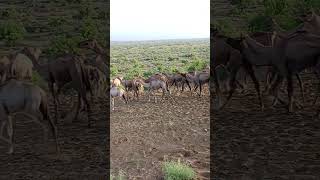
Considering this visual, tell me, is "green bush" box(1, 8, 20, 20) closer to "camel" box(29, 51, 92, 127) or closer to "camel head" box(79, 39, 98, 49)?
"camel" box(29, 51, 92, 127)

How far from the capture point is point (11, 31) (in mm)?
5730

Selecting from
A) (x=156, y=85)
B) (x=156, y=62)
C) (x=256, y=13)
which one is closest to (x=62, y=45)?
(x=256, y=13)

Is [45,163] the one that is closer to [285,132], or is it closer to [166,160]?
[166,160]

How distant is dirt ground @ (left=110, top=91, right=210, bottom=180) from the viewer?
6.47m

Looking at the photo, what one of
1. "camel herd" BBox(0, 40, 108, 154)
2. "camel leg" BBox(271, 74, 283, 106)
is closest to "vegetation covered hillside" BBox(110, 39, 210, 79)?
"camel herd" BBox(0, 40, 108, 154)

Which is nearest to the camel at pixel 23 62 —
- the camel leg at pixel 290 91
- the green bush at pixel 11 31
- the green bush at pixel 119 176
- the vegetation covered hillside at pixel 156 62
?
the green bush at pixel 11 31

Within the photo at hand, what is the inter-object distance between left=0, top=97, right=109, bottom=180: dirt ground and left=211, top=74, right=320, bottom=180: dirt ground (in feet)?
4.22

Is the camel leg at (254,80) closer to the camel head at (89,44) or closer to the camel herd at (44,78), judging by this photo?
the camel herd at (44,78)

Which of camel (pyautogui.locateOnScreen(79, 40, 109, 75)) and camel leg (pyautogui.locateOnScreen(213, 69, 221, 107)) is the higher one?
camel (pyautogui.locateOnScreen(79, 40, 109, 75))

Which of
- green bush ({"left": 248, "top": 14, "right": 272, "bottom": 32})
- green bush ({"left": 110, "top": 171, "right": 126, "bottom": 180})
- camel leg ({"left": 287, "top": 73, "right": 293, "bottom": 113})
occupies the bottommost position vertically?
green bush ({"left": 110, "top": 171, "right": 126, "bottom": 180})

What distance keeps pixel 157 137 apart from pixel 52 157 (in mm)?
2572

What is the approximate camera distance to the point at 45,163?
5395mm

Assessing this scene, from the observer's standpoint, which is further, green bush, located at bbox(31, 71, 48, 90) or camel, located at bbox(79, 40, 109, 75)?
camel, located at bbox(79, 40, 109, 75)

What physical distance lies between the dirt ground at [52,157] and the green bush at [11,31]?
2.85 feet
